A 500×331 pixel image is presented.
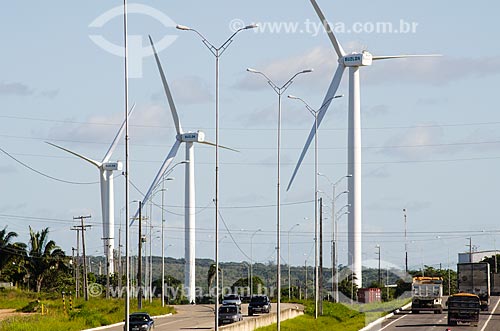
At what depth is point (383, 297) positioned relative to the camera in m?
141

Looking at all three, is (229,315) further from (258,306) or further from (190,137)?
(190,137)

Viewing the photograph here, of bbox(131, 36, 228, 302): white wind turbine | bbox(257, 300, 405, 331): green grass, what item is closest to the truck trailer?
bbox(257, 300, 405, 331): green grass

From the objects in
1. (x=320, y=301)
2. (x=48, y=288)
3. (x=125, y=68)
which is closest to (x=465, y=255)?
(x=48, y=288)

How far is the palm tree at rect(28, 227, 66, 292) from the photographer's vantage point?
120m

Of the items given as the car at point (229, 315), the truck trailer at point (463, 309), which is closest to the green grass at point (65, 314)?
the car at point (229, 315)

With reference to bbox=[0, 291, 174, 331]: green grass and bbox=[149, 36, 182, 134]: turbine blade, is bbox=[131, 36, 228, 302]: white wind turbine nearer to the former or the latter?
bbox=[149, 36, 182, 134]: turbine blade

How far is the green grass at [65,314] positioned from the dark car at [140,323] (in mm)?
4612

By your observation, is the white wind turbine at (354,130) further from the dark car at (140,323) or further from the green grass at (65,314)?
the dark car at (140,323)

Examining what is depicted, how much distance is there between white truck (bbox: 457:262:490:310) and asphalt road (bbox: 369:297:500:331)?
2.17 meters

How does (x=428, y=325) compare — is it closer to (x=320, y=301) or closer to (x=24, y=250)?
(x=320, y=301)

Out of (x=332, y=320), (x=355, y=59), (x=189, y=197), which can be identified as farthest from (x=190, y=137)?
(x=332, y=320)

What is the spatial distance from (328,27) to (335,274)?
24293 mm

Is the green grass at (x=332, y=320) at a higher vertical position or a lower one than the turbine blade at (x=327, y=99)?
lower

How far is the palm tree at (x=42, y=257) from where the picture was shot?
394ft
